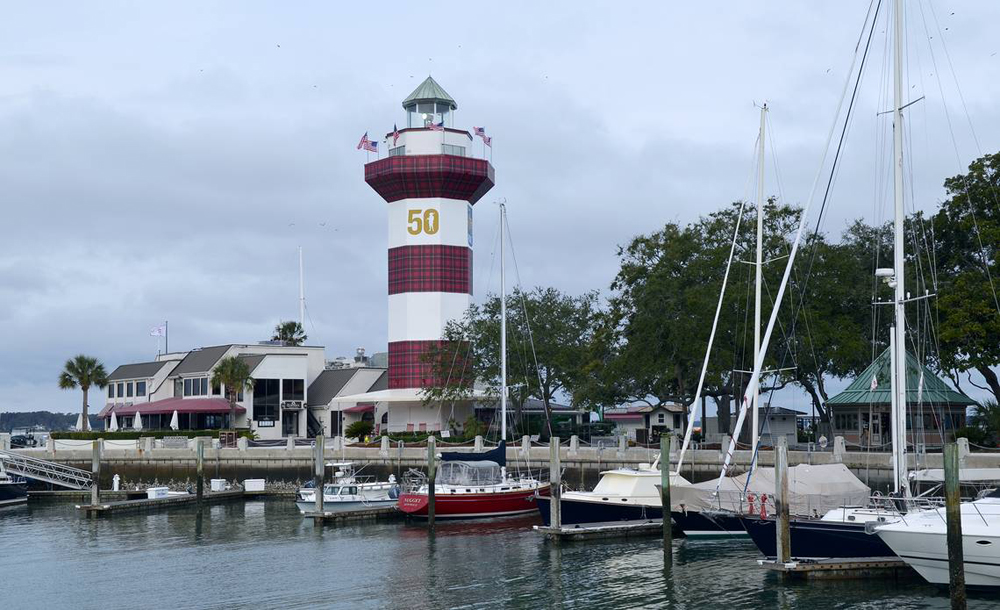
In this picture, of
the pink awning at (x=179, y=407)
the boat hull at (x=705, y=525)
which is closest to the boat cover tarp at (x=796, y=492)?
the boat hull at (x=705, y=525)

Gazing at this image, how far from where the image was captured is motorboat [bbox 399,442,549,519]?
48.2 metres

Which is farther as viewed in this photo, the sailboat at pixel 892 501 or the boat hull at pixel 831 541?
the boat hull at pixel 831 541

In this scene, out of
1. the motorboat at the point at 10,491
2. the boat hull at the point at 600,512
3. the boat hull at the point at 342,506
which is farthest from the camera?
the motorboat at the point at 10,491

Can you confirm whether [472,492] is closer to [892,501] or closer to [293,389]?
[892,501]

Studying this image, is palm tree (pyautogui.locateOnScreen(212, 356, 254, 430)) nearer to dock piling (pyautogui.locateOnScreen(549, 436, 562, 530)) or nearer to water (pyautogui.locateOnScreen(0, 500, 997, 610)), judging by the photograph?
water (pyautogui.locateOnScreen(0, 500, 997, 610))

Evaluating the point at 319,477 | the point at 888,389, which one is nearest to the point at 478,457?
the point at 319,477

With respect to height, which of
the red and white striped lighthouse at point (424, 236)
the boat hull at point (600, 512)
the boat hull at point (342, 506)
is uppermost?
the red and white striped lighthouse at point (424, 236)

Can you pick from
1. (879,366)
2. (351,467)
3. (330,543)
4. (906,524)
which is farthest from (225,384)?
(906,524)

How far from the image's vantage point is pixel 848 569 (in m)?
31.9

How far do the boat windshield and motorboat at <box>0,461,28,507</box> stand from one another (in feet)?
89.6

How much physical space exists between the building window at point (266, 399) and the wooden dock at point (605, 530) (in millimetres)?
49577

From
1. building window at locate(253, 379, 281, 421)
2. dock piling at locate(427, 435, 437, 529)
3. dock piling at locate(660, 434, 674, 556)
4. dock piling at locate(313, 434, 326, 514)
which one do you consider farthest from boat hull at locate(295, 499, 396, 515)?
building window at locate(253, 379, 281, 421)

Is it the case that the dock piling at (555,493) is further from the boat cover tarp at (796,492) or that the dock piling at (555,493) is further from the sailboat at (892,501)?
the sailboat at (892,501)

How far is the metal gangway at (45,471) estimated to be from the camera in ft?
218
